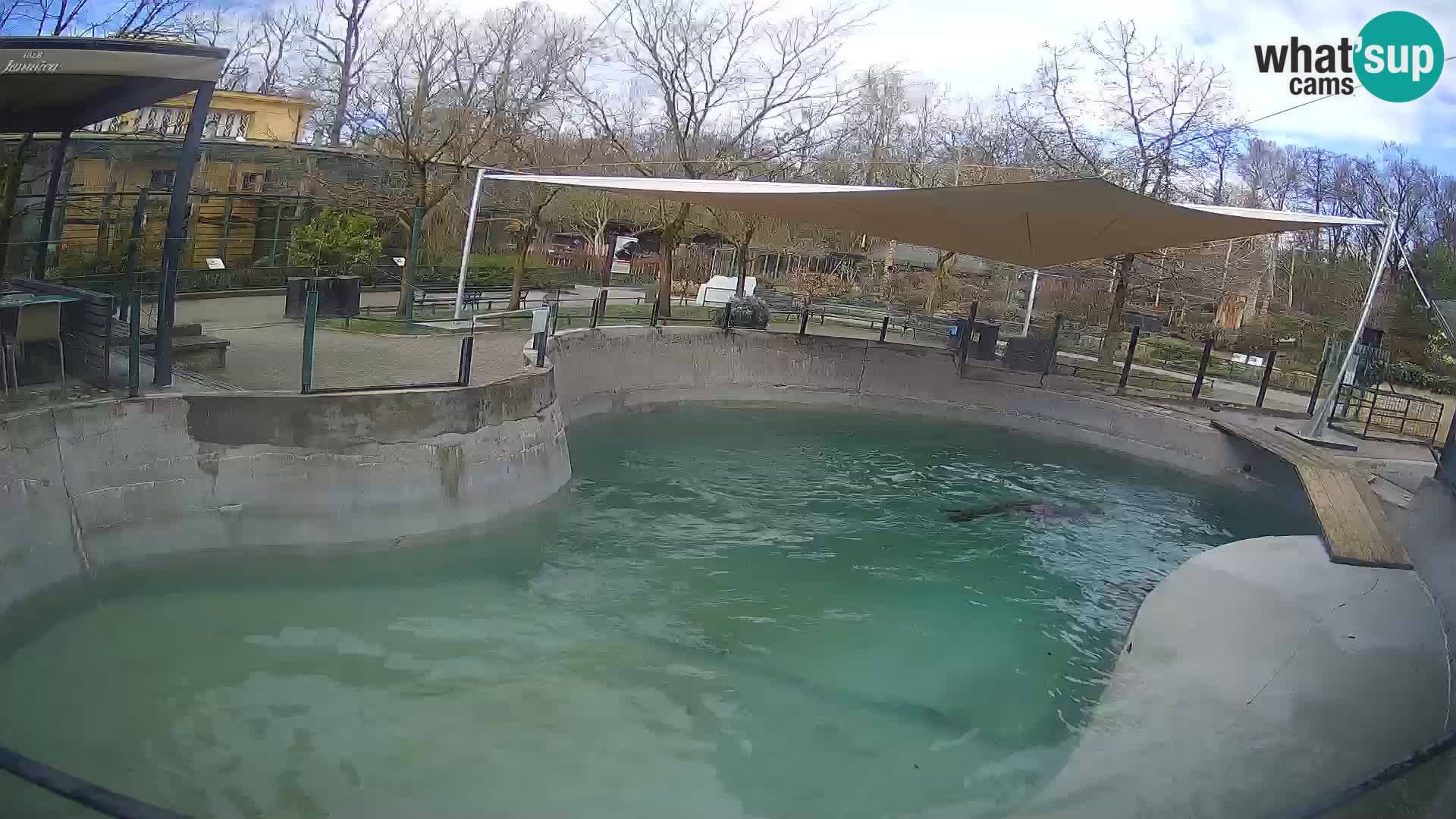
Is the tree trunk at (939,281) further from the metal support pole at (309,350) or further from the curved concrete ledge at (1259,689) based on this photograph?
the metal support pole at (309,350)

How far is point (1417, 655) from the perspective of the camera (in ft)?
17.9

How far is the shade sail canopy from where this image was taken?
1084cm

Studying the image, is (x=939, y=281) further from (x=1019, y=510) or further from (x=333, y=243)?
(x=333, y=243)

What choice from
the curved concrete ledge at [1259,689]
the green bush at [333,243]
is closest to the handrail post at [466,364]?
the curved concrete ledge at [1259,689]

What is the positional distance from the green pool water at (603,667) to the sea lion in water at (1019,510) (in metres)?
0.27

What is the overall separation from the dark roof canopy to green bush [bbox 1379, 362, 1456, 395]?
718 inches

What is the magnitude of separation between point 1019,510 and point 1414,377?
422 inches

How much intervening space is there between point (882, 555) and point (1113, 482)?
598 centimetres

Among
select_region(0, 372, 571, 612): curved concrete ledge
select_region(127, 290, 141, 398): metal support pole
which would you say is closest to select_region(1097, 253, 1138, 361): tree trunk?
select_region(0, 372, 571, 612): curved concrete ledge

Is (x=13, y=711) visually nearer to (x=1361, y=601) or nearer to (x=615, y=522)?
(x=615, y=522)

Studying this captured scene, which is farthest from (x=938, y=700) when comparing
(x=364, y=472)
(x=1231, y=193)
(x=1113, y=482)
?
(x=1231, y=193)

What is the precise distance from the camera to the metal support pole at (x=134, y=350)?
763cm

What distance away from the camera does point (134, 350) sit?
301 inches

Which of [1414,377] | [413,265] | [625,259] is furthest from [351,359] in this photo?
[625,259]
